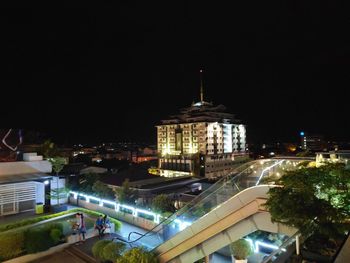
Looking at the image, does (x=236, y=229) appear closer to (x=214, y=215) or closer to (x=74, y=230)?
(x=214, y=215)

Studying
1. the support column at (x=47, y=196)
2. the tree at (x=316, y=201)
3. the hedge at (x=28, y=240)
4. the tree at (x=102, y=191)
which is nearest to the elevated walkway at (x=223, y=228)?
the tree at (x=316, y=201)

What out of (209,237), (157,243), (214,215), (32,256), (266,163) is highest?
(266,163)

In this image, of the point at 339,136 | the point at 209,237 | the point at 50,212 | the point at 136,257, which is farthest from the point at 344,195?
the point at 339,136

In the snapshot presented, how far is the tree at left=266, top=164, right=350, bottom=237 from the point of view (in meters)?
5.03

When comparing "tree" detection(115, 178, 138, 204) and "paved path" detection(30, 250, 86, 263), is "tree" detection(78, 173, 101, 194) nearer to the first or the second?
"tree" detection(115, 178, 138, 204)

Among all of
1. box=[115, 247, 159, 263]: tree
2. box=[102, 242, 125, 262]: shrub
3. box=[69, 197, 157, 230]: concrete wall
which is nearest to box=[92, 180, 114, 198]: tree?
box=[69, 197, 157, 230]: concrete wall

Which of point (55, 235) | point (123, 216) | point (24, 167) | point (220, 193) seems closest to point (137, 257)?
point (220, 193)

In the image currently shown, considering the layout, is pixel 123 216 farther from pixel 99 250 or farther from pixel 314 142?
pixel 314 142

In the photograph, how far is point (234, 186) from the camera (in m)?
8.19

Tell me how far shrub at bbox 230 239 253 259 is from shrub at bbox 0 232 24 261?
29.7 feet

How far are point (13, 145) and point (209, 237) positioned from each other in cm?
1722

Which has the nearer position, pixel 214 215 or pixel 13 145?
pixel 214 215

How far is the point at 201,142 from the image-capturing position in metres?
66.1

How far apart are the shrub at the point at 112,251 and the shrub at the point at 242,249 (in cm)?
415
